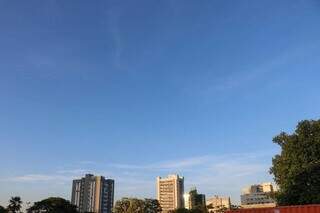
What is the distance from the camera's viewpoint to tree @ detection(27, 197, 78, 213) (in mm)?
95562

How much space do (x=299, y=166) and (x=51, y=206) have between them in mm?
65642

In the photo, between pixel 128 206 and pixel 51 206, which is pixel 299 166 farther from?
pixel 51 206

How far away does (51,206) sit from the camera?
95.8 metres

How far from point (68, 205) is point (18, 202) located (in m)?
11.3

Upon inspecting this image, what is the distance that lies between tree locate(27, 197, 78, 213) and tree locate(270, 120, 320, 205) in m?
60.5

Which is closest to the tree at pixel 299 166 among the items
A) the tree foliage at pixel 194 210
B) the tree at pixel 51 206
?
the tree foliage at pixel 194 210

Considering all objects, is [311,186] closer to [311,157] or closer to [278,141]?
[311,157]

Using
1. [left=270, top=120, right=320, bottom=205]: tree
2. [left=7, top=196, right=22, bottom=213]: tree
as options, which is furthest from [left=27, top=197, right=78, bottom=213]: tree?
[left=270, top=120, right=320, bottom=205]: tree

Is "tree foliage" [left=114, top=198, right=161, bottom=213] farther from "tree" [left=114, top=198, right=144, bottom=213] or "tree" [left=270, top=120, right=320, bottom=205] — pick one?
"tree" [left=270, top=120, right=320, bottom=205]

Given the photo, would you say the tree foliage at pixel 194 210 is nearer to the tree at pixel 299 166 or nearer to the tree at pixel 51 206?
the tree at pixel 51 206

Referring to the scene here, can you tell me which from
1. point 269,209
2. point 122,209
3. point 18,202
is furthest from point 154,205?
point 269,209

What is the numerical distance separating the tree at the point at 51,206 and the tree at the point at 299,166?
6050 centimetres

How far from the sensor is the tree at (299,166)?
45.7 metres

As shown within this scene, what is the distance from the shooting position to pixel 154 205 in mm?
112250
